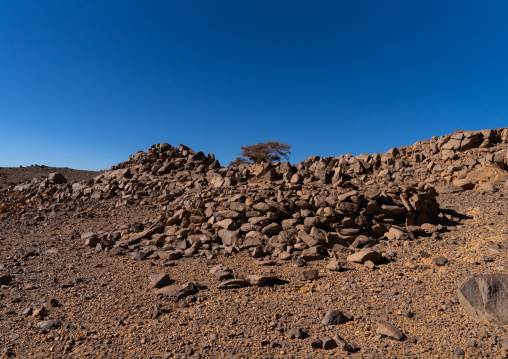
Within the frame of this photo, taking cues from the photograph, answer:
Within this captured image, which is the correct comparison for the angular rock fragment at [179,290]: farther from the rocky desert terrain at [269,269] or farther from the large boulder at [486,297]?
the large boulder at [486,297]

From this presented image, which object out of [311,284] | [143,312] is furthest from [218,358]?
[311,284]

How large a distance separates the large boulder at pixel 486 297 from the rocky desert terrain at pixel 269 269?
2cm

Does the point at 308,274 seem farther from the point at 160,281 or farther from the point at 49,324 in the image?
the point at 49,324

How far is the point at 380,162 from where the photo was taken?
14.5 meters

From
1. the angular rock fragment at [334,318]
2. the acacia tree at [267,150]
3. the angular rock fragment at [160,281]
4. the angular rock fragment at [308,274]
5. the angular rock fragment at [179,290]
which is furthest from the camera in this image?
the acacia tree at [267,150]

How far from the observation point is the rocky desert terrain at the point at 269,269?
153 inches

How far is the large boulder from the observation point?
3916 millimetres

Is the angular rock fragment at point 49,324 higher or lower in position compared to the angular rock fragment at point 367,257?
lower

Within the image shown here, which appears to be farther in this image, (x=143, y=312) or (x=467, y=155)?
(x=467, y=155)

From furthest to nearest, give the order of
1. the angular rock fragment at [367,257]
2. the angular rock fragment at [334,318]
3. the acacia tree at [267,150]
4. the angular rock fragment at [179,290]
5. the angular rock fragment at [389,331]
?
1. the acacia tree at [267,150]
2. the angular rock fragment at [367,257]
3. the angular rock fragment at [179,290]
4. the angular rock fragment at [334,318]
5. the angular rock fragment at [389,331]

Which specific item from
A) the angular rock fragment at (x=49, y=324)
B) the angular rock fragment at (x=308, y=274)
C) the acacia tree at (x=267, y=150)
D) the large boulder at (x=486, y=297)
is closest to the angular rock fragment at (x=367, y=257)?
the angular rock fragment at (x=308, y=274)

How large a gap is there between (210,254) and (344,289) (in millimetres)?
3005

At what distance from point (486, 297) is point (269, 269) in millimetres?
3333

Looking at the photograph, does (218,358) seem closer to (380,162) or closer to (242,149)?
(380,162)
